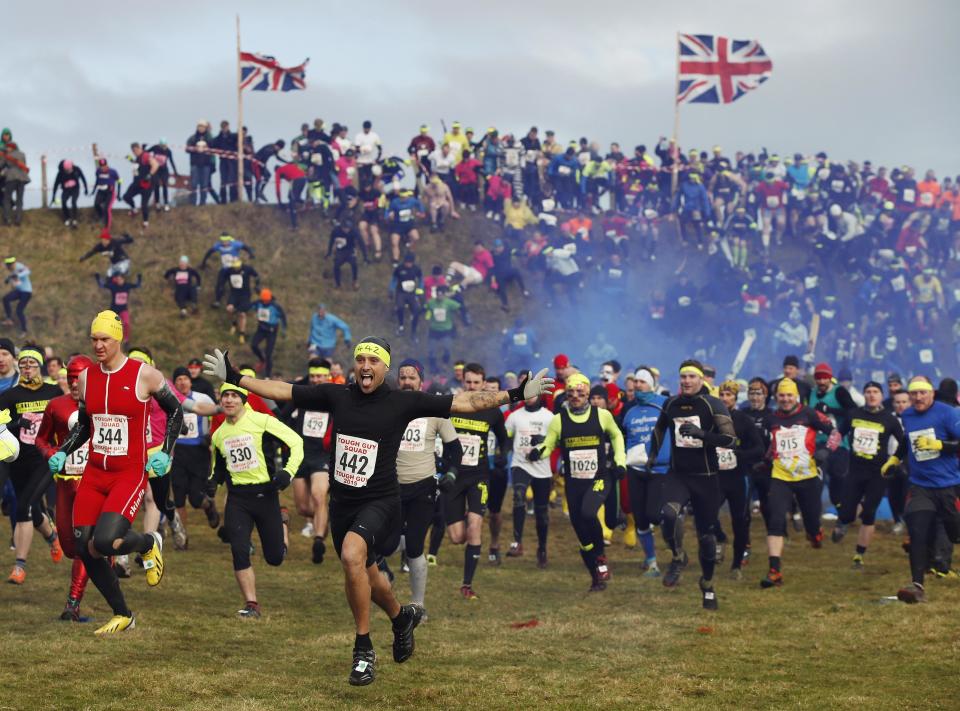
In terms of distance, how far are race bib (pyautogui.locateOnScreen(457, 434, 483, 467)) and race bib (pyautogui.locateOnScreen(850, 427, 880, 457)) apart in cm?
558

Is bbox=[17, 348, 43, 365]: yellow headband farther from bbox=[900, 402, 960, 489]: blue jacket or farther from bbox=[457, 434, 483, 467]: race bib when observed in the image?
bbox=[900, 402, 960, 489]: blue jacket

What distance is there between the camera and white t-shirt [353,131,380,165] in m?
33.3

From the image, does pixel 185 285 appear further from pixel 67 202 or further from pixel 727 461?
pixel 727 461

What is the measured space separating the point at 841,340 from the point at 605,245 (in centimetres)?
764

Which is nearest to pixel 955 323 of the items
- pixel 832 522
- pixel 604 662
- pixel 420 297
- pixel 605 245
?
pixel 605 245

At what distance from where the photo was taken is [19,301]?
29.2 meters

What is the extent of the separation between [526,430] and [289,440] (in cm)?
500

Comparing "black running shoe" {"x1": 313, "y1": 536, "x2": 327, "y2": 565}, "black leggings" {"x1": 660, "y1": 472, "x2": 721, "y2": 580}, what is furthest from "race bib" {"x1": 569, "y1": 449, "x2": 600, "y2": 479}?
"black running shoe" {"x1": 313, "y1": 536, "x2": 327, "y2": 565}

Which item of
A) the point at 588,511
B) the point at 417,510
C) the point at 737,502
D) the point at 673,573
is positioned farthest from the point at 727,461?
the point at 417,510

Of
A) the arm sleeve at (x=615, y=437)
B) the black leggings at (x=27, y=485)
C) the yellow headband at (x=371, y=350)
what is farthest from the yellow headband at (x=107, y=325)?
the arm sleeve at (x=615, y=437)

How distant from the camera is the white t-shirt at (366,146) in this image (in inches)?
1313

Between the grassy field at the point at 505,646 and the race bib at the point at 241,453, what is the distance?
151 cm

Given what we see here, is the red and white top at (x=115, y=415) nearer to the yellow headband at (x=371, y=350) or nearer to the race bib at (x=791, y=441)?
the yellow headband at (x=371, y=350)

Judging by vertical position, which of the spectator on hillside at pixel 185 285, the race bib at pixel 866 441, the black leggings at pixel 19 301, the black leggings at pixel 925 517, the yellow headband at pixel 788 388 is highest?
the spectator on hillside at pixel 185 285
